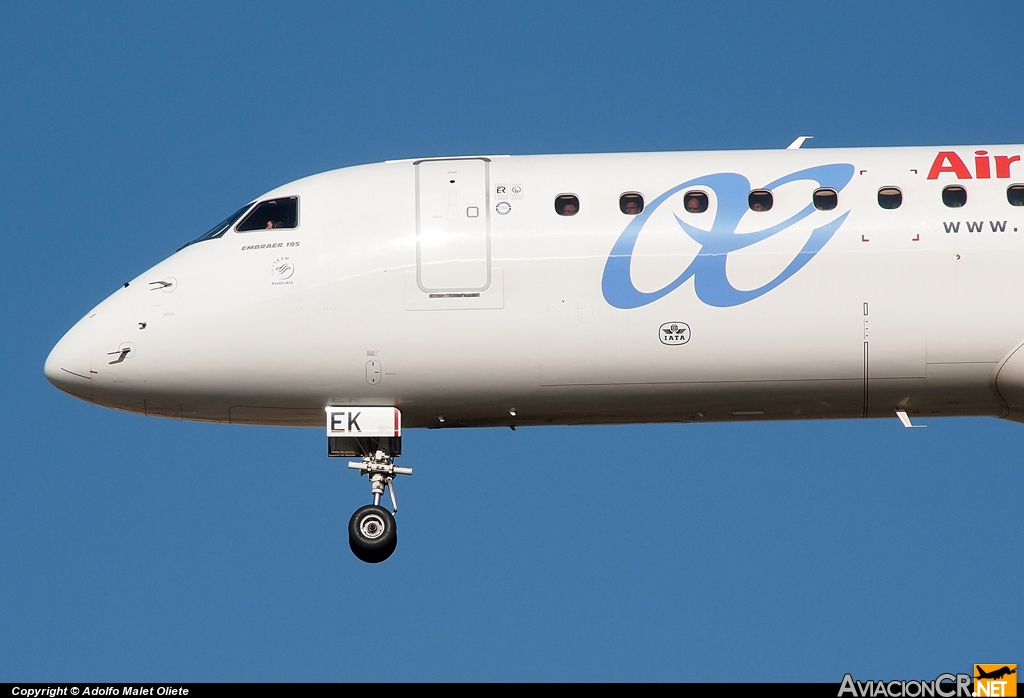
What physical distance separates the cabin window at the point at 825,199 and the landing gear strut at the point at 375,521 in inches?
290

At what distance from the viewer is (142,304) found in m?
30.1

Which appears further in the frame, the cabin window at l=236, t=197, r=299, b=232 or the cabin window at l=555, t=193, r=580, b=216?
the cabin window at l=236, t=197, r=299, b=232

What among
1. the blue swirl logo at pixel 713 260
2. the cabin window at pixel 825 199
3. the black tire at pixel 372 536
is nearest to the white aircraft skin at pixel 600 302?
the blue swirl logo at pixel 713 260

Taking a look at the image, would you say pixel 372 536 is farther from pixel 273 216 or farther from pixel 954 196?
pixel 954 196

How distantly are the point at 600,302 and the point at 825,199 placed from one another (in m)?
3.72

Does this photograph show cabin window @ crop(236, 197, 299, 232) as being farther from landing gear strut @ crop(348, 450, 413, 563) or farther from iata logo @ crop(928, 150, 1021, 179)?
iata logo @ crop(928, 150, 1021, 179)

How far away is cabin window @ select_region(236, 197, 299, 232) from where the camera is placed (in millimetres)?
30531

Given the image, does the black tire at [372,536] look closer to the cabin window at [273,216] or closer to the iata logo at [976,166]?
the cabin window at [273,216]

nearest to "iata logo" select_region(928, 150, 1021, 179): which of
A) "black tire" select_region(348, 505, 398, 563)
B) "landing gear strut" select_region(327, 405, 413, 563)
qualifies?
"landing gear strut" select_region(327, 405, 413, 563)

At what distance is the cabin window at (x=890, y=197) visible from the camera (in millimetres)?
29312

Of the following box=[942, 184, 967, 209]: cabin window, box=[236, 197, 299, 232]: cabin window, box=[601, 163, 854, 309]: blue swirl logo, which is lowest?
box=[601, 163, 854, 309]: blue swirl logo

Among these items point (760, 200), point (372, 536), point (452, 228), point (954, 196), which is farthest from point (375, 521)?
point (954, 196)

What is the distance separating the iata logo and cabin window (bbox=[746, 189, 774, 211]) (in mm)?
2450

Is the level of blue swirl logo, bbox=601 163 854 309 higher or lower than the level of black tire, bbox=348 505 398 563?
higher
